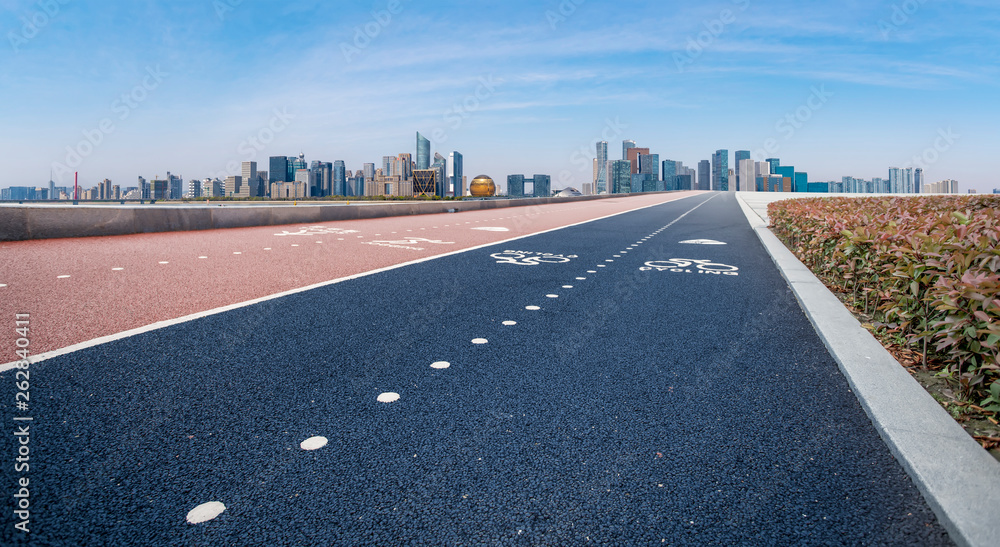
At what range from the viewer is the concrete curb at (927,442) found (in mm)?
2164

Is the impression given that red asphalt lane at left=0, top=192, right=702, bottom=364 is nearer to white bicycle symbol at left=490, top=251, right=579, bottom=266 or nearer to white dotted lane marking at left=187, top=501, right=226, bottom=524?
white bicycle symbol at left=490, top=251, right=579, bottom=266

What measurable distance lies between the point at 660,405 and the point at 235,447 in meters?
2.37

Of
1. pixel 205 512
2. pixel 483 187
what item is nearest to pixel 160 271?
pixel 205 512

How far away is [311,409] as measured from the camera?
130 inches

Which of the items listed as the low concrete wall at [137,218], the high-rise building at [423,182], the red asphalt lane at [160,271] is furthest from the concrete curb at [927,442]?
the high-rise building at [423,182]

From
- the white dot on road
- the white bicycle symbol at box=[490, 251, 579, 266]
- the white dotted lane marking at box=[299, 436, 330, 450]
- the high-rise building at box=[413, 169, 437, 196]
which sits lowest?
the white dotted lane marking at box=[299, 436, 330, 450]

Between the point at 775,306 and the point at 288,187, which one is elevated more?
the point at 288,187

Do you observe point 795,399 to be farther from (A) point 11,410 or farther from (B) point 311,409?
(A) point 11,410

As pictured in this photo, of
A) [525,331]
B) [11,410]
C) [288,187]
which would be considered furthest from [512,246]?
[288,187]

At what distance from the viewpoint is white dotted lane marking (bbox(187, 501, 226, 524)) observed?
87.8 inches

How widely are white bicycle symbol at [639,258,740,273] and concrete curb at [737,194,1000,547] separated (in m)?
4.66

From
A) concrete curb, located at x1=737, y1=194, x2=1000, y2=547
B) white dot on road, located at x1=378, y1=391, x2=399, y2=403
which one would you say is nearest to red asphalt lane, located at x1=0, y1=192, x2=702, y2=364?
white dot on road, located at x1=378, y1=391, x2=399, y2=403

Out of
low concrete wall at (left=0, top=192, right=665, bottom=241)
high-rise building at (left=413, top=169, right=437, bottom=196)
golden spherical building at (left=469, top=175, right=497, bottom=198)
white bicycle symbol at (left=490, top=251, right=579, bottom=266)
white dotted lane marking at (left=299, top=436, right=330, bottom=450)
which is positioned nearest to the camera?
white dotted lane marking at (left=299, top=436, right=330, bottom=450)

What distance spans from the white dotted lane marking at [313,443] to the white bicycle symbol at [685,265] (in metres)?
7.14
